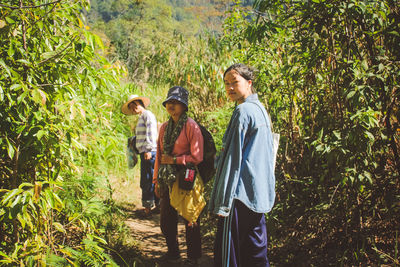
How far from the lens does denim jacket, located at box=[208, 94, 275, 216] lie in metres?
1.89

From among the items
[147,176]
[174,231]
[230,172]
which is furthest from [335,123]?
[147,176]

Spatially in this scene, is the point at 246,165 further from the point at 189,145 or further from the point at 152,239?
the point at 152,239

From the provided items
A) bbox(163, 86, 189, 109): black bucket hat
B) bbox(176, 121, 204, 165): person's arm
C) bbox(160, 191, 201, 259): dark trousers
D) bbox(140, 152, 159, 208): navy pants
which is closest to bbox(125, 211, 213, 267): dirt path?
bbox(160, 191, 201, 259): dark trousers

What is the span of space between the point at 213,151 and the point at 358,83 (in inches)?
53.2

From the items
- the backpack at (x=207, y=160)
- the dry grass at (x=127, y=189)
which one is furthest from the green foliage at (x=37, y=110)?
the dry grass at (x=127, y=189)

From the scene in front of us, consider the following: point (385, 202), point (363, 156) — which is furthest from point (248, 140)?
point (385, 202)

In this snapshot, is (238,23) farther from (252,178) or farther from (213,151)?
(252,178)

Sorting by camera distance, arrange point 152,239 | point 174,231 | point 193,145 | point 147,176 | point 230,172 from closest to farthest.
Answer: point 230,172 → point 193,145 → point 174,231 → point 152,239 → point 147,176

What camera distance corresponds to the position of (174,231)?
2996 mm

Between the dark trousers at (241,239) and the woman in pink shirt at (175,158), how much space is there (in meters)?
0.85

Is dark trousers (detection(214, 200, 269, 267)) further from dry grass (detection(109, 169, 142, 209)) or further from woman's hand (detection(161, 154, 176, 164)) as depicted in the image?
Answer: dry grass (detection(109, 169, 142, 209))

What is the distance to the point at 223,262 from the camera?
6.48ft

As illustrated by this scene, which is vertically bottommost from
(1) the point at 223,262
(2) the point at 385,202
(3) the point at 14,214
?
(1) the point at 223,262

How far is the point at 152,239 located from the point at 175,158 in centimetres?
141
